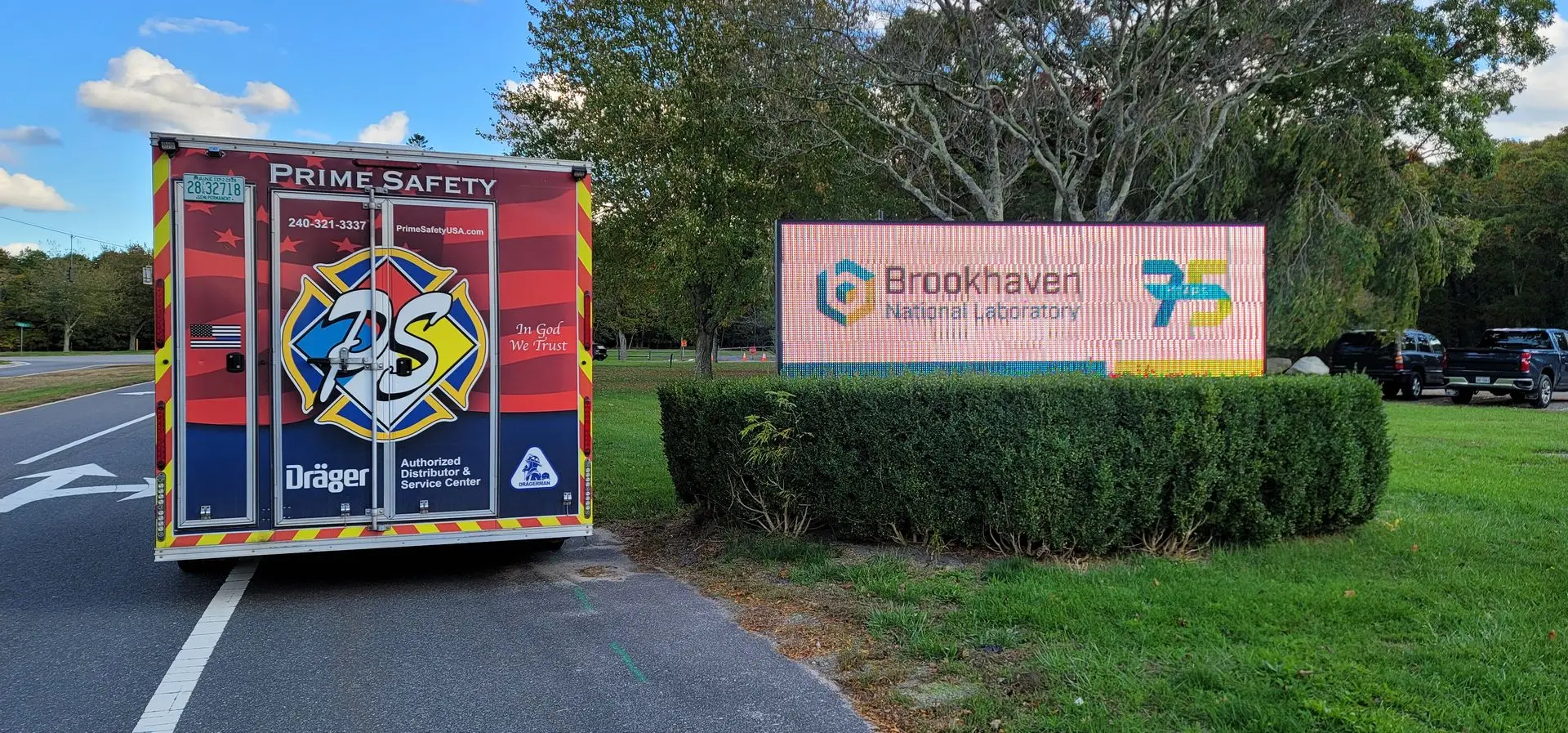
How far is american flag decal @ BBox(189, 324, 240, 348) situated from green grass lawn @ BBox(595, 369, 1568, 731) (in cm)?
346

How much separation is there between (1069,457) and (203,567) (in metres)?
6.06

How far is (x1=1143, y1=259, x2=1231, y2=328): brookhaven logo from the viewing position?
26.1ft

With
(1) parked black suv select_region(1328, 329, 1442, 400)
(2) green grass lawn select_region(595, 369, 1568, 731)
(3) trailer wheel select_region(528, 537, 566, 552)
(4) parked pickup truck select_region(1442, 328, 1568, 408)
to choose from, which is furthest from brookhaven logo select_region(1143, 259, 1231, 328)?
(1) parked black suv select_region(1328, 329, 1442, 400)

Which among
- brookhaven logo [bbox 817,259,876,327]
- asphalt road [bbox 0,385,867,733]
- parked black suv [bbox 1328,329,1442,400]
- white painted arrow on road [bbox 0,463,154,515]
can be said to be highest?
brookhaven logo [bbox 817,259,876,327]

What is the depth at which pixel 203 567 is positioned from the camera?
6.76 m

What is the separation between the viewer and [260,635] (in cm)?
514

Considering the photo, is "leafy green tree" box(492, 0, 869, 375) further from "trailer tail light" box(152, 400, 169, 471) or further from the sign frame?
"trailer tail light" box(152, 400, 169, 471)

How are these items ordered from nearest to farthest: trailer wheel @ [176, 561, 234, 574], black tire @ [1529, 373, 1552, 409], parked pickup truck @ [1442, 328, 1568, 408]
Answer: trailer wheel @ [176, 561, 234, 574] → parked pickup truck @ [1442, 328, 1568, 408] → black tire @ [1529, 373, 1552, 409]

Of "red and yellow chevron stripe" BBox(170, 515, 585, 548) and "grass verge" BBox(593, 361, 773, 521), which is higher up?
"red and yellow chevron stripe" BBox(170, 515, 585, 548)

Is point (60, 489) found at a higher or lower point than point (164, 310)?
lower

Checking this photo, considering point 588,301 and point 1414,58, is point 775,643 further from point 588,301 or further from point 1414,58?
point 1414,58

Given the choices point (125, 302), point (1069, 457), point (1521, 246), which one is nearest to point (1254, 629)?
point (1069, 457)

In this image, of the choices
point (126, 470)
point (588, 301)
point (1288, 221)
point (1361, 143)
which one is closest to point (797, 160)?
point (1288, 221)

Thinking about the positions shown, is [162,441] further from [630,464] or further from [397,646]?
[630,464]
